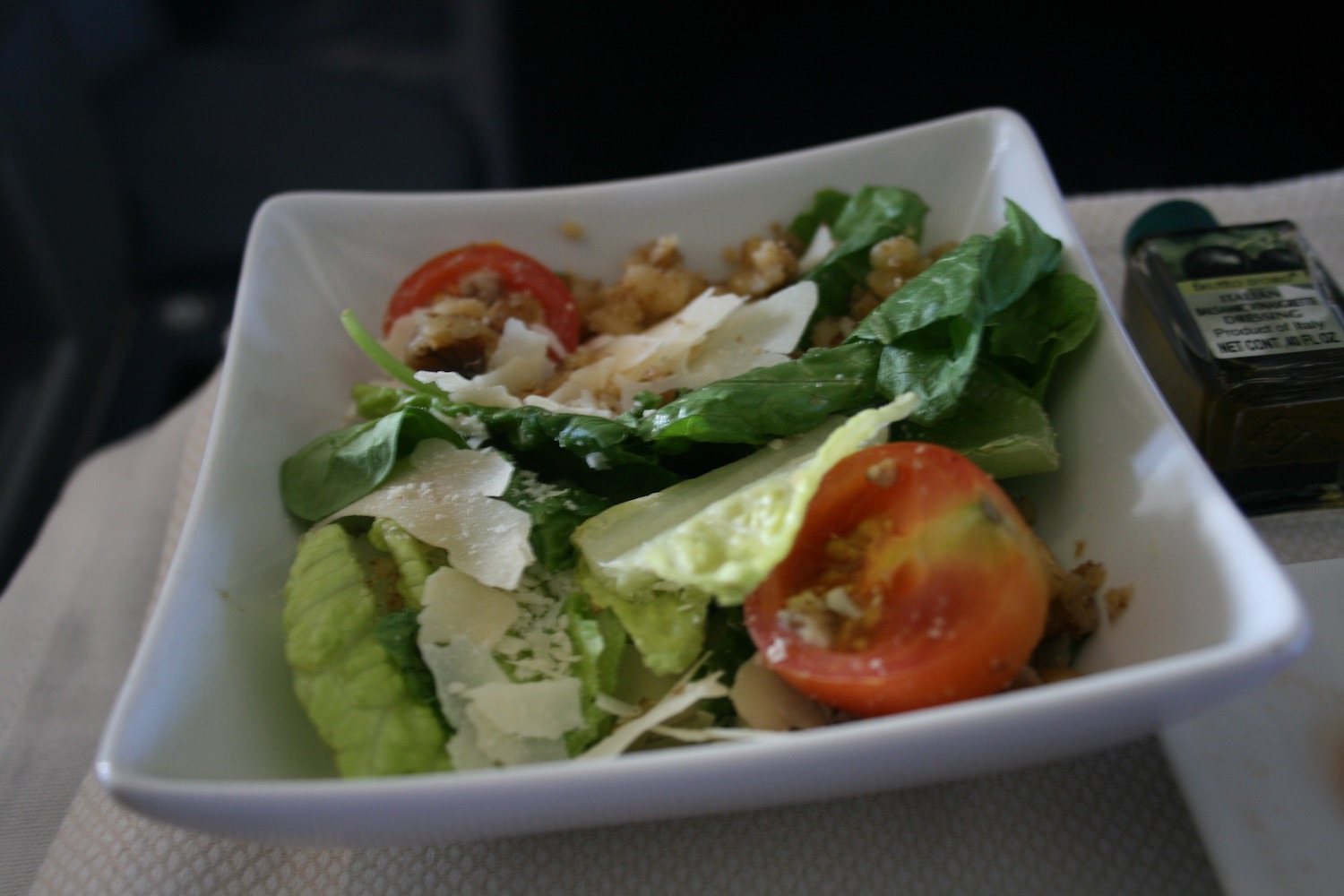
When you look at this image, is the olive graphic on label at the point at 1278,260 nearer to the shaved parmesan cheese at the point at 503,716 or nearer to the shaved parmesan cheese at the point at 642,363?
the shaved parmesan cheese at the point at 642,363

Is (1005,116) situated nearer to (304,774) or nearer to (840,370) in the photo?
(840,370)

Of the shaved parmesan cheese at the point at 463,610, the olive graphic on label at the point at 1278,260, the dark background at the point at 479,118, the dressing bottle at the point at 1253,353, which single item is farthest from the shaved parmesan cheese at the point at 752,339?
the dark background at the point at 479,118

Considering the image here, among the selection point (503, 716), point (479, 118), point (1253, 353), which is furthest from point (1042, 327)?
point (479, 118)

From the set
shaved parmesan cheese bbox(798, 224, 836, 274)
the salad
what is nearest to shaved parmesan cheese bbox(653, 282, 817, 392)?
the salad

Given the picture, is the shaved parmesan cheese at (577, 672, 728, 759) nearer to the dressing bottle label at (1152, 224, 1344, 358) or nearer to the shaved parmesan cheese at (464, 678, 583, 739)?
the shaved parmesan cheese at (464, 678, 583, 739)

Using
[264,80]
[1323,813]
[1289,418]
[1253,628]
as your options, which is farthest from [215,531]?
[264,80]

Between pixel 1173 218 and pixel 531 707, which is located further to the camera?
pixel 1173 218

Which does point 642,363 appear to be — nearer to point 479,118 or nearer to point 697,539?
point 697,539
